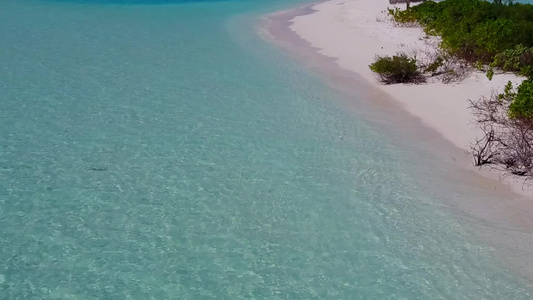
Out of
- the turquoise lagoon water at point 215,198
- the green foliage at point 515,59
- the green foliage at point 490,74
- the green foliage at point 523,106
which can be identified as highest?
the green foliage at point 515,59

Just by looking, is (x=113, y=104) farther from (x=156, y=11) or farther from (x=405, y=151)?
(x=156, y=11)

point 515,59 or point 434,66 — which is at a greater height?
point 515,59

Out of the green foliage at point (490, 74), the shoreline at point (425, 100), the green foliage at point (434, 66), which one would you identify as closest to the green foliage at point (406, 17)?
the shoreline at point (425, 100)

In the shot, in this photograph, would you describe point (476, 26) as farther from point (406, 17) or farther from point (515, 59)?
point (406, 17)

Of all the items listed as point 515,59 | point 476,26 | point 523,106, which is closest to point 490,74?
point 515,59

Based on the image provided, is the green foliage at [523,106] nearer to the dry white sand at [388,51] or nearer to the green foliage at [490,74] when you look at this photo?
the dry white sand at [388,51]

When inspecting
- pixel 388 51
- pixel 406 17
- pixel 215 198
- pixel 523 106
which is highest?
pixel 406 17

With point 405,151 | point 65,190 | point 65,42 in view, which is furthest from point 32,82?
point 405,151
